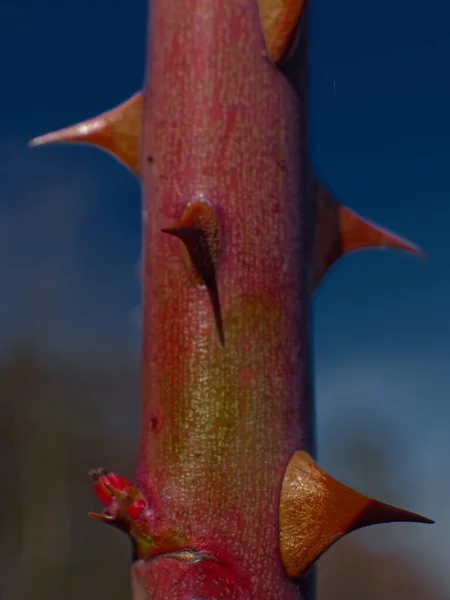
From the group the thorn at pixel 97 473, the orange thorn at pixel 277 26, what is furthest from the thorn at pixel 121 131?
the thorn at pixel 97 473

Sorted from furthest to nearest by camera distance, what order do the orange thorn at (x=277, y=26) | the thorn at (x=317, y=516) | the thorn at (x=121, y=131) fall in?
the thorn at (x=121, y=131) < the orange thorn at (x=277, y=26) < the thorn at (x=317, y=516)

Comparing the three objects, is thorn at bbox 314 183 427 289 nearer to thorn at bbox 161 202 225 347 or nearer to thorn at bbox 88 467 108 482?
thorn at bbox 161 202 225 347

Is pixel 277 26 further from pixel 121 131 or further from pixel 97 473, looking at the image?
pixel 97 473

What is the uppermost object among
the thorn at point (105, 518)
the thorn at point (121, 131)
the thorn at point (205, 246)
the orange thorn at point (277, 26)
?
the orange thorn at point (277, 26)

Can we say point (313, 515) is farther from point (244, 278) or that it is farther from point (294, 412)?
point (244, 278)

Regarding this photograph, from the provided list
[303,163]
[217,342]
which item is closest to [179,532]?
[217,342]

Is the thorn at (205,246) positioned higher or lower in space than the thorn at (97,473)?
higher

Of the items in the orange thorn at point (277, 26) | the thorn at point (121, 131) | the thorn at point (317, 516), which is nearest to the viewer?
the thorn at point (317, 516)

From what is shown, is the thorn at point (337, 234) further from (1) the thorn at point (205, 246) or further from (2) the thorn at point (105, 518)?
(2) the thorn at point (105, 518)
